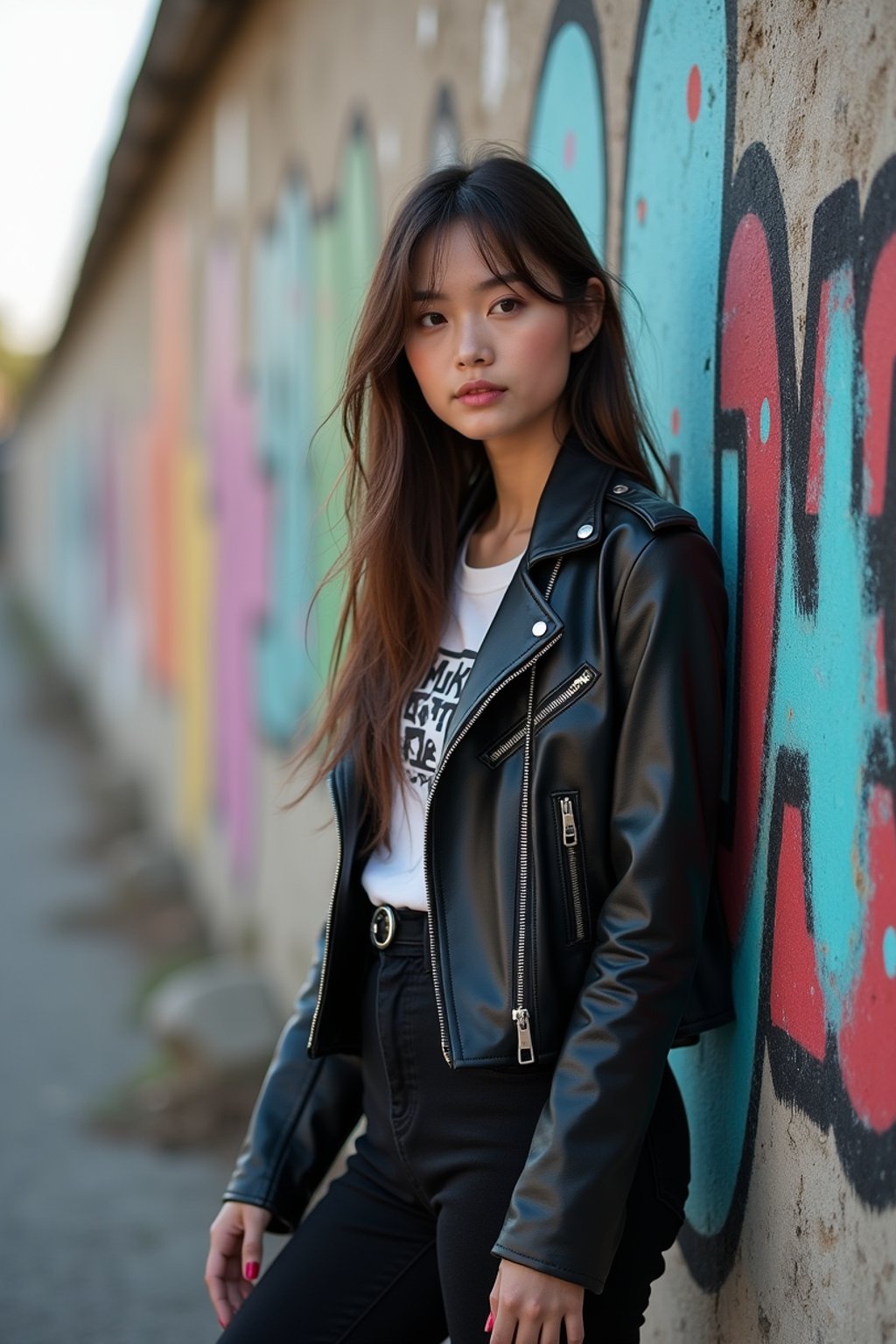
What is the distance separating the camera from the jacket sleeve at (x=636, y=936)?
A: 1.65m

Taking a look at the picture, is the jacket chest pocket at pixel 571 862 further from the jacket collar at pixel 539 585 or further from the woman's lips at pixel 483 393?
the woman's lips at pixel 483 393

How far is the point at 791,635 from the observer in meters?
1.82

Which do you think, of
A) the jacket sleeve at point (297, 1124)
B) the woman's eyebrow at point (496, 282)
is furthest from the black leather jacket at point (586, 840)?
the jacket sleeve at point (297, 1124)

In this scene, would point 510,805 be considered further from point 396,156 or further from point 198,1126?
point 198,1126

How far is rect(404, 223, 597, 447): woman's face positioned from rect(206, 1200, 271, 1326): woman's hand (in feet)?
4.24

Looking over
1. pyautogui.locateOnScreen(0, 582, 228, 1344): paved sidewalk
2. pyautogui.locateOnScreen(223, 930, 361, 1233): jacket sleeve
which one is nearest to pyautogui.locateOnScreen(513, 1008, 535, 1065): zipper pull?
pyautogui.locateOnScreen(223, 930, 361, 1233): jacket sleeve

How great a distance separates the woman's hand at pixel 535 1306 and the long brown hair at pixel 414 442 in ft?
2.27

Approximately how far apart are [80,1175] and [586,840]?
3.37m

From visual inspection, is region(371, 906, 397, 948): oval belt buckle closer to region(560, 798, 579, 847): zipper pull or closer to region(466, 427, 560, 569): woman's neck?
region(560, 798, 579, 847): zipper pull

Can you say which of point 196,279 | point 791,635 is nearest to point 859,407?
point 791,635

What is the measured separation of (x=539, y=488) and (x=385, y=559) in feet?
0.86

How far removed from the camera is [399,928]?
206 centimetres

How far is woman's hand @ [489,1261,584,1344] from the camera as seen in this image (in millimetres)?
1665

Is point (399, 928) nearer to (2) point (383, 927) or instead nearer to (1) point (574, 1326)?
(2) point (383, 927)
